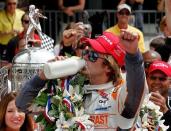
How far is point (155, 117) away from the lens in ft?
17.1

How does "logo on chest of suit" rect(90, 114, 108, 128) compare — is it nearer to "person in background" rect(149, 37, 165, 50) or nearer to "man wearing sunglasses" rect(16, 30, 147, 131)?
"man wearing sunglasses" rect(16, 30, 147, 131)

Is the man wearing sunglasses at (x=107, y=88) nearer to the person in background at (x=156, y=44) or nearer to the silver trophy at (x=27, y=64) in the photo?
the silver trophy at (x=27, y=64)

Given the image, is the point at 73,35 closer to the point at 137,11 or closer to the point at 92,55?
the point at 92,55

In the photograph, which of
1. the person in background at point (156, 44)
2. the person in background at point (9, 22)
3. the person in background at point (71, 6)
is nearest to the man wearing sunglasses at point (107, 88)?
the person in background at point (156, 44)

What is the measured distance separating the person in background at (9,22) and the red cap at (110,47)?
6.89 meters

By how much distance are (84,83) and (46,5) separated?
9657 mm

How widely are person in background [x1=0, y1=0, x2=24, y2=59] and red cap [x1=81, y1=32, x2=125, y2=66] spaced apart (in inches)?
271

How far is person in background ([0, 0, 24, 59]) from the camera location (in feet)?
38.4

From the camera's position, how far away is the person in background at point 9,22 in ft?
38.4

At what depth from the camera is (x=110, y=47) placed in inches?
189

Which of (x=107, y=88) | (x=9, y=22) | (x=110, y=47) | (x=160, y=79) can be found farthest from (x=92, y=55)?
(x=9, y=22)

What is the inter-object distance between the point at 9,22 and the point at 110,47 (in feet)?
23.6

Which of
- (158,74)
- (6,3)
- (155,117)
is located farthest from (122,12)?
(155,117)

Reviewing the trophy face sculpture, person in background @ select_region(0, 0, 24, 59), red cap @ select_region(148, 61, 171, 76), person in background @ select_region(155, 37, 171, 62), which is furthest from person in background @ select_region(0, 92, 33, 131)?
person in background @ select_region(0, 0, 24, 59)
